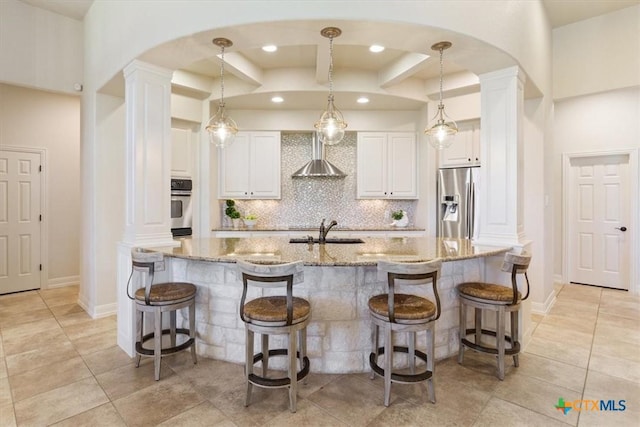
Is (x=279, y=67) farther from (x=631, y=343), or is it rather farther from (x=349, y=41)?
(x=631, y=343)

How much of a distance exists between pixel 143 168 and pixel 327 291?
2.03 meters

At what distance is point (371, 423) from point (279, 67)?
13.7ft

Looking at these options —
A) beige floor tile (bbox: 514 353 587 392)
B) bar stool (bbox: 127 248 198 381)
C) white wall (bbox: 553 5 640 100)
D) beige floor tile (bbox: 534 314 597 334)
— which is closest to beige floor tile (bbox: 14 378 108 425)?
bar stool (bbox: 127 248 198 381)

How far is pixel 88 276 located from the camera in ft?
13.1

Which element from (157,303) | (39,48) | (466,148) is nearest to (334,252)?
(157,303)

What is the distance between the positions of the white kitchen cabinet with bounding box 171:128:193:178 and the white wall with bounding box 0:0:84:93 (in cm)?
128

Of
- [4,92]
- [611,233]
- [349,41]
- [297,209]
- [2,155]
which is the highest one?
[4,92]

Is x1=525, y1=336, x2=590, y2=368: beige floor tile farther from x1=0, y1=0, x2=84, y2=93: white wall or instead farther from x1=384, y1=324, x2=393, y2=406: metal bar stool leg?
x1=0, y1=0, x2=84, y2=93: white wall

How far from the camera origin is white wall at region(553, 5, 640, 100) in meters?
3.87

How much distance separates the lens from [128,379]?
8.00ft

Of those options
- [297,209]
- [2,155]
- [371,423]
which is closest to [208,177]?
[297,209]

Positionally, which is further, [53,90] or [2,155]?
[2,155]

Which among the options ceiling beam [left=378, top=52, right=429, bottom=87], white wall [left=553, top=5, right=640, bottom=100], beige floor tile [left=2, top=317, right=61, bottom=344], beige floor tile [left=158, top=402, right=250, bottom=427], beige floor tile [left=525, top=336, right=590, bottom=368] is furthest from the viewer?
white wall [left=553, top=5, right=640, bottom=100]

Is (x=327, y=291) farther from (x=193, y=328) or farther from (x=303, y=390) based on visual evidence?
(x=193, y=328)
